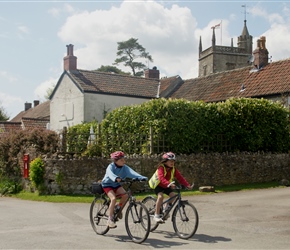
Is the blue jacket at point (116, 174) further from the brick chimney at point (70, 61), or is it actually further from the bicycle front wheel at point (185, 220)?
the brick chimney at point (70, 61)

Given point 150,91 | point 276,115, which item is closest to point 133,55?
point 150,91

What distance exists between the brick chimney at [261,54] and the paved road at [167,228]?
704 inches

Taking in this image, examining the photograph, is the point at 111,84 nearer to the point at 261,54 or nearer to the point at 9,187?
the point at 261,54

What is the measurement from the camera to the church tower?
6056cm

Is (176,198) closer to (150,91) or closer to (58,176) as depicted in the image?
(58,176)

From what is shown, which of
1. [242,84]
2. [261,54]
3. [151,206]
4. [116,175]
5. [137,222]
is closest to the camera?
[137,222]

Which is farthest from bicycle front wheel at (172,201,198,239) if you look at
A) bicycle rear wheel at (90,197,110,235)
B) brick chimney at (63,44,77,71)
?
brick chimney at (63,44,77,71)

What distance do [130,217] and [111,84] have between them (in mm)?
27286

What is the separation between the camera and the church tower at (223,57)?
6056cm

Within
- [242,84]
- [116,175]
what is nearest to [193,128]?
[116,175]

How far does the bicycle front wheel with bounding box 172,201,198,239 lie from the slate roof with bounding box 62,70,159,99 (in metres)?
25.1

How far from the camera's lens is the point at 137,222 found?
9.12 metres

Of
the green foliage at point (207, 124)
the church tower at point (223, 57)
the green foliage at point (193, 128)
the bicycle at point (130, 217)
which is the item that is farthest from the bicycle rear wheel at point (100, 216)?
the church tower at point (223, 57)

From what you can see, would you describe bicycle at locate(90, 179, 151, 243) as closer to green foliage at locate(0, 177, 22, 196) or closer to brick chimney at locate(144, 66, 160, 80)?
green foliage at locate(0, 177, 22, 196)
